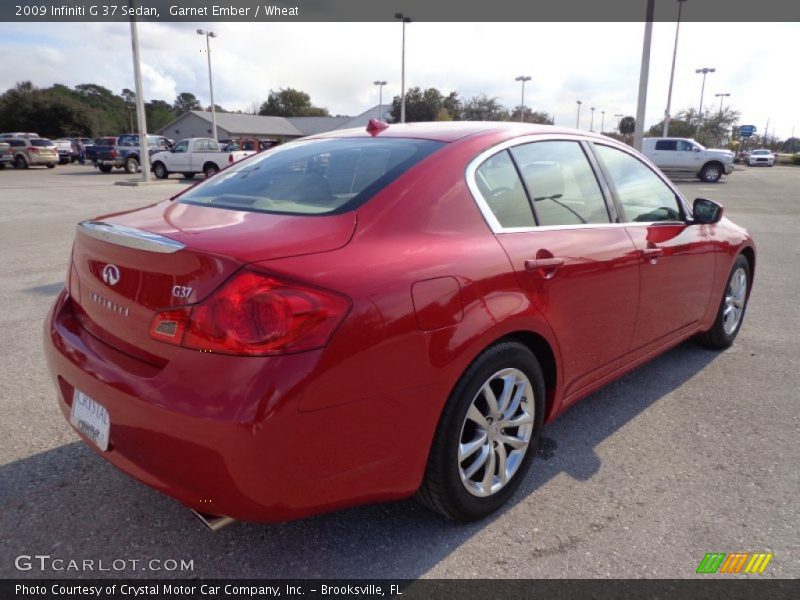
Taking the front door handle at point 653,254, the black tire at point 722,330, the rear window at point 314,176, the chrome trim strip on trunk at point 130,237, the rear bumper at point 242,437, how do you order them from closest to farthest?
the rear bumper at point 242,437, the chrome trim strip on trunk at point 130,237, the rear window at point 314,176, the front door handle at point 653,254, the black tire at point 722,330

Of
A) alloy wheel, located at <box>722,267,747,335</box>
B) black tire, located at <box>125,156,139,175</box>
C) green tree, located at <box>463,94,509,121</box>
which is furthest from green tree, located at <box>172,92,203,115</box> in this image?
alloy wheel, located at <box>722,267,747,335</box>

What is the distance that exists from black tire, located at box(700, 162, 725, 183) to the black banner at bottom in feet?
98.9

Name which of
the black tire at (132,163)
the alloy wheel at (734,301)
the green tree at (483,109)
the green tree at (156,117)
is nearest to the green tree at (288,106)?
the green tree at (156,117)

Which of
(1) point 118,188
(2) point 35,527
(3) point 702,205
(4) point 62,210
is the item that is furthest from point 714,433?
(1) point 118,188

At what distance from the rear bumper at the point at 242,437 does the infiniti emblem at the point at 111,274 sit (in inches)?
10.2

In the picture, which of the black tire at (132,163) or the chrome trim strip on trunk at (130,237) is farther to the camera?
the black tire at (132,163)

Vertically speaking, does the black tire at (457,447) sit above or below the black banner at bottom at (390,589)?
above

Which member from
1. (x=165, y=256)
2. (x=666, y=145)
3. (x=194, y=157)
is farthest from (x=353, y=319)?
(x=666, y=145)

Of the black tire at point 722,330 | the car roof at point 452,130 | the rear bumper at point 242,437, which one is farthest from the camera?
the black tire at point 722,330

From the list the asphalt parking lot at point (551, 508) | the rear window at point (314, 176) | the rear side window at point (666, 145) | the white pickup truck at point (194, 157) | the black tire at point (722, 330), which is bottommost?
the asphalt parking lot at point (551, 508)

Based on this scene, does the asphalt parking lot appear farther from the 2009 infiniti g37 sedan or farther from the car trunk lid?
the car trunk lid

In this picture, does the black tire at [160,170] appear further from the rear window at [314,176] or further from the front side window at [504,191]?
the front side window at [504,191]

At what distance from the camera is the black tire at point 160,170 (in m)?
26.4

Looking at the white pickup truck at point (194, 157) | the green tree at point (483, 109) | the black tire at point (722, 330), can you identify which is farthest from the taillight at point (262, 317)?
the green tree at point (483, 109)
